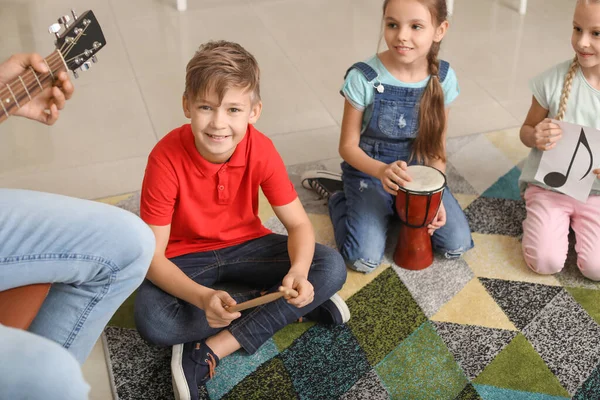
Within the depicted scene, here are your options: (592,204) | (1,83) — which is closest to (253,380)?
(1,83)

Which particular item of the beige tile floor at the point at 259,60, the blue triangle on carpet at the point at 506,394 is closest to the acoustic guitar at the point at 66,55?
the beige tile floor at the point at 259,60

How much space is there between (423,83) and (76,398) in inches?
43.9

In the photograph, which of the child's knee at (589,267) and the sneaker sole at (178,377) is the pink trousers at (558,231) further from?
the sneaker sole at (178,377)

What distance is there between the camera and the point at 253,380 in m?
1.46

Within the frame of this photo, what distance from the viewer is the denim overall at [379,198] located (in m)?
1.72

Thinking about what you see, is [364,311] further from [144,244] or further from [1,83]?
[1,83]

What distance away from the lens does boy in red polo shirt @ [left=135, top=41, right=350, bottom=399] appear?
1381 millimetres

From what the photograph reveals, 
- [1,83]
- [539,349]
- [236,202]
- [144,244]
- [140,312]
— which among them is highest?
[1,83]

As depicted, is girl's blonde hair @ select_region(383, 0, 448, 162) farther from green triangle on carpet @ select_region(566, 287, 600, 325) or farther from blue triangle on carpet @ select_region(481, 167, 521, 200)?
green triangle on carpet @ select_region(566, 287, 600, 325)

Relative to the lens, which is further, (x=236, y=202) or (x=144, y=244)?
(x=236, y=202)

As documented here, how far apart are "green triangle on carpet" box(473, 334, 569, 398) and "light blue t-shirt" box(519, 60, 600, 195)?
47cm

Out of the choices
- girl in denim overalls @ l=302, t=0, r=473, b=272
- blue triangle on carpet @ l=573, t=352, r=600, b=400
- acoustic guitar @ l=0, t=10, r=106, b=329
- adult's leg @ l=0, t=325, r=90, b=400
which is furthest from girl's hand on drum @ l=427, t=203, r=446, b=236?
adult's leg @ l=0, t=325, r=90, b=400

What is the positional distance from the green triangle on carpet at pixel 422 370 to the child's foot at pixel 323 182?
0.52 meters

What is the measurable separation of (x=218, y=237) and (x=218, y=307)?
0.24 metres
